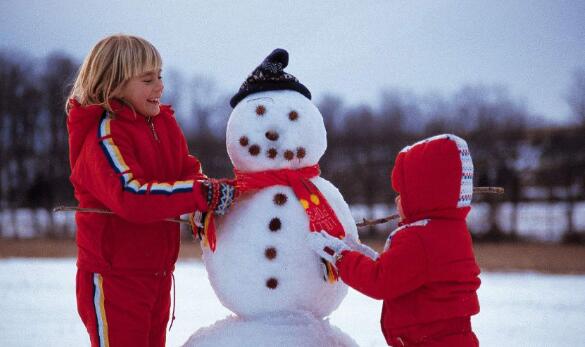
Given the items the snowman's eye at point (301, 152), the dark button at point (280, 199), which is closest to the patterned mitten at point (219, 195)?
the dark button at point (280, 199)

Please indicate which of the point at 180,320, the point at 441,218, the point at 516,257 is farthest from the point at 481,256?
the point at 441,218

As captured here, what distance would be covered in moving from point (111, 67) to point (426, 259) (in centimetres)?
115

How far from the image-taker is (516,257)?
10.4 meters

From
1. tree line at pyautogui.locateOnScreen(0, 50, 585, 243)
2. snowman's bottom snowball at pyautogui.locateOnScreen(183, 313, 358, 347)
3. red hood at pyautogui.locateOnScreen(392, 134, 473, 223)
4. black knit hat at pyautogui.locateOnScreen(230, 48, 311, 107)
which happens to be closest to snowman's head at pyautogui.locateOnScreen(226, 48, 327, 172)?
black knit hat at pyautogui.locateOnScreen(230, 48, 311, 107)

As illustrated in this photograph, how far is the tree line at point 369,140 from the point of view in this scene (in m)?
12.5

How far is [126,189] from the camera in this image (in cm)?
199

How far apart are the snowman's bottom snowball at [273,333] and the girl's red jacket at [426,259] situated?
0.65ft

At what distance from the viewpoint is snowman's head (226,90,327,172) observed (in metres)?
A: 2.20

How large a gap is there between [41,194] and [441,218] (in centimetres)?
1444

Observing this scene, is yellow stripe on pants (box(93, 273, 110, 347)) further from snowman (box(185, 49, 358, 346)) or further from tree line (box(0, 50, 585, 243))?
tree line (box(0, 50, 585, 243))

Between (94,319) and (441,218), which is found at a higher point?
(441,218)

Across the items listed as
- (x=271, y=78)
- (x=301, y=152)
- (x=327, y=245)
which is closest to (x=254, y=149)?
(x=301, y=152)

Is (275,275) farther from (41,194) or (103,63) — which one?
(41,194)

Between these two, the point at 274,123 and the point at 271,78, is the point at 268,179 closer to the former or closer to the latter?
the point at 274,123
